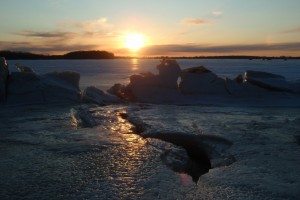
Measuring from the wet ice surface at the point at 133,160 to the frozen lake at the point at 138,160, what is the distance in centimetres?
1

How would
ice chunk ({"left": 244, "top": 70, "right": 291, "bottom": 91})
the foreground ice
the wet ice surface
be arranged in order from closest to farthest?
the wet ice surface → the foreground ice → ice chunk ({"left": 244, "top": 70, "right": 291, "bottom": 91})

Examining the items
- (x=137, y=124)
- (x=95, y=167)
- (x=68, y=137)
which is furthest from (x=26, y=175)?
(x=137, y=124)

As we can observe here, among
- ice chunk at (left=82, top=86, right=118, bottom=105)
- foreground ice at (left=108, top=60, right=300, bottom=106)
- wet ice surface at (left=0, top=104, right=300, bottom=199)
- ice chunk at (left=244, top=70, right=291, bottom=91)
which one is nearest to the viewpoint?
wet ice surface at (left=0, top=104, right=300, bottom=199)

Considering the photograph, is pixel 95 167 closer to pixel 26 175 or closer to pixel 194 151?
pixel 26 175

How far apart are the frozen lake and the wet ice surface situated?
0.03 feet

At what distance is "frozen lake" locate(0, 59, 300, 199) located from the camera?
3.98 m

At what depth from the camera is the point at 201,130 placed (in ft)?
23.7

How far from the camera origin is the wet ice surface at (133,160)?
3.98 metres

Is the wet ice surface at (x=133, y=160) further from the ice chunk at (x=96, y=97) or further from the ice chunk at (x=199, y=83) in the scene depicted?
→ the ice chunk at (x=199, y=83)

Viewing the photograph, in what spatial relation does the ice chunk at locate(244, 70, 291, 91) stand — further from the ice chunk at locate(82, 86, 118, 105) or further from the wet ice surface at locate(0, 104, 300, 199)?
the ice chunk at locate(82, 86, 118, 105)

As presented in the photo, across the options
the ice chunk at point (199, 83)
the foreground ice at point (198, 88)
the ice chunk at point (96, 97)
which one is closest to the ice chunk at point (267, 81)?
the foreground ice at point (198, 88)

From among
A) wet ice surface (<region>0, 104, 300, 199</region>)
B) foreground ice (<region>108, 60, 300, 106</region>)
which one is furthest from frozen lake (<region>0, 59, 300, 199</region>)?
foreground ice (<region>108, 60, 300, 106</region>)

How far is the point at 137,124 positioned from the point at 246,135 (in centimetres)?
239

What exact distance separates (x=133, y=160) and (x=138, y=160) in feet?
0.23
